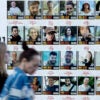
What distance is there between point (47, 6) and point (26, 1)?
0.71ft

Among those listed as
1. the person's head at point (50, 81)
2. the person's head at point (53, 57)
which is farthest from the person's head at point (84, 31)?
the person's head at point (50, 81)

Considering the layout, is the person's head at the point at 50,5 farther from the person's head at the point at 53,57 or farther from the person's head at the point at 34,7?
the person's head at the point at 53,57

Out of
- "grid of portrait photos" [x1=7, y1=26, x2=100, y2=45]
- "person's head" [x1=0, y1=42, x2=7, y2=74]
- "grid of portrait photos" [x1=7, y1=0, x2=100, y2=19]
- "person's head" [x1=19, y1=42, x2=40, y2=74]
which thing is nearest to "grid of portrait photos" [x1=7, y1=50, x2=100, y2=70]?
"grid of portrait photos" [x1=7, y1=26, x2=100, y2=45]

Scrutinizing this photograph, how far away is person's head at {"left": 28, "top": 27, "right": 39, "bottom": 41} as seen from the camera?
16.8ft

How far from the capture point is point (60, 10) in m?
5.09

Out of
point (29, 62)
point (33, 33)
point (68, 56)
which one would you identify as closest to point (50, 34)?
point (33, 33)

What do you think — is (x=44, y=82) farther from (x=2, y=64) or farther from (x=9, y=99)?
(x=9, y=99)

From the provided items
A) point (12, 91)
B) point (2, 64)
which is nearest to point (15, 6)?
point (2, 64)

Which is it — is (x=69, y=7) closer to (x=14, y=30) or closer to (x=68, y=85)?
(x=14, y=30)

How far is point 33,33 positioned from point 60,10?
356 millimetres

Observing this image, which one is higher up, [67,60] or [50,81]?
[67,60]

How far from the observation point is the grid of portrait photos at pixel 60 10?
5.07 meters

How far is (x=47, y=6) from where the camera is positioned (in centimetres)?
509

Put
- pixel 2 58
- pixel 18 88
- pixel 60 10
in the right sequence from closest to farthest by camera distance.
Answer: pixel 18 88 < pixel 2 58 < pixel 60 10
